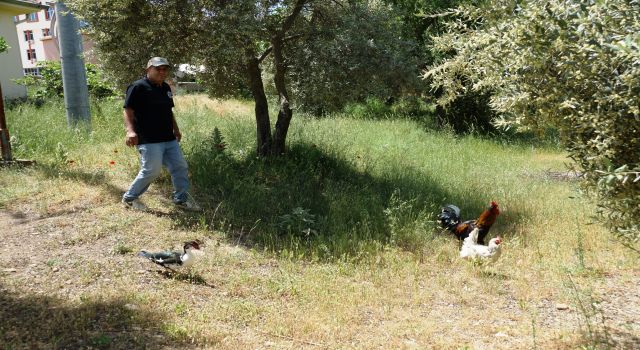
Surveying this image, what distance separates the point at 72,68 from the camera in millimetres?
9648

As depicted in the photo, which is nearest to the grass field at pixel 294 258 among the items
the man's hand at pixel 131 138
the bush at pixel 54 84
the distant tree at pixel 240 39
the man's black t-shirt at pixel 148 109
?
the man's hand at pixel 131 138

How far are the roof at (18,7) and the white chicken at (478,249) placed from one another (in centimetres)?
1581

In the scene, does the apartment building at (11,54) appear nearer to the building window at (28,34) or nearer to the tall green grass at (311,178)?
the tall green grass at (311,178)

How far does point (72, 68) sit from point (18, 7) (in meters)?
8.89

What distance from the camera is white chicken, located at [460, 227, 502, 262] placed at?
5.64 metres

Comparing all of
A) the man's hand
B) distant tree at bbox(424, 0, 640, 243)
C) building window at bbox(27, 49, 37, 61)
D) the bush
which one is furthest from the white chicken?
building window at bbox(27, 49, 37, 61)

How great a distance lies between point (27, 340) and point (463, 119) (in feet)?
49.1

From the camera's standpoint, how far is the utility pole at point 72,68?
929 cm

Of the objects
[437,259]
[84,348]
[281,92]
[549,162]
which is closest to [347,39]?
[281,92]

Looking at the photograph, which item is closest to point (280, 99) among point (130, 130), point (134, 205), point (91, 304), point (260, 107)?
point (260, 107)

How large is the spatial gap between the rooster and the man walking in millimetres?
3338

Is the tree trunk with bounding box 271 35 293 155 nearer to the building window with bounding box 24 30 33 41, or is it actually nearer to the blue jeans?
the blue jeans

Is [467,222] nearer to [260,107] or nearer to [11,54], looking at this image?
[260,107]

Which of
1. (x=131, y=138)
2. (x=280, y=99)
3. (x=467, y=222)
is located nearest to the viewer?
(x=131, y=138)
